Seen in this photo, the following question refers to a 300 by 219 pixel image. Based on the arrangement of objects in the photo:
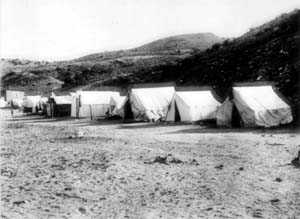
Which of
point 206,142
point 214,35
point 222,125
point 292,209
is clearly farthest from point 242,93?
point 214,35

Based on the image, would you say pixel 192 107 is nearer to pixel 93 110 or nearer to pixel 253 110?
pixel 253 110

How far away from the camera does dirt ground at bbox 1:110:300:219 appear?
278 inches

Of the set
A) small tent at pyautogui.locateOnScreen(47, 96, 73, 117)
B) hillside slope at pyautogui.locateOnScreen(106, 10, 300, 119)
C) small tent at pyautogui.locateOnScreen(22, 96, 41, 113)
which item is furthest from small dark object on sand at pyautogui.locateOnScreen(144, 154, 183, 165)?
small tent at pyautogui.locateOnScreen(22, 96, 41, 113)

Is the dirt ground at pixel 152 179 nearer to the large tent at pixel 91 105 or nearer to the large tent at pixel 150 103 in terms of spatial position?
the large tent at pixel 150 103

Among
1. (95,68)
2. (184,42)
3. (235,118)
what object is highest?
(184,42)

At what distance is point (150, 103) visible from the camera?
2627cm

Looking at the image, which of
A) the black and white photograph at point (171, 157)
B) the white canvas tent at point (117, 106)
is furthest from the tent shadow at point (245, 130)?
the white canvas tent at point (117, 106)

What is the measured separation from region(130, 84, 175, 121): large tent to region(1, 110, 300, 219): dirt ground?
32.4ft

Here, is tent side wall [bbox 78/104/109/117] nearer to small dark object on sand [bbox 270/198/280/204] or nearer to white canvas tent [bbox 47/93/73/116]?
white canvas tent [bbox 47/93/73/116]

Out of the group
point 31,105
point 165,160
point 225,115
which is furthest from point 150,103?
point 31,105

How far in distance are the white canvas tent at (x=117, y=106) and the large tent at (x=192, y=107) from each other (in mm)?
4423

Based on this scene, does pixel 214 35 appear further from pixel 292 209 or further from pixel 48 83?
pixel 292 209

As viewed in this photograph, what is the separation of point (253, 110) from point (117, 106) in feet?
39.4

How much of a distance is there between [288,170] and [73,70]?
73.9 meters
